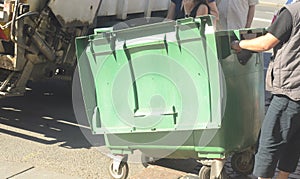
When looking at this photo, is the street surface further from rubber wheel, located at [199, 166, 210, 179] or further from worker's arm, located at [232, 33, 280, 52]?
worker's arm, located at [232, 33, 280, 52]

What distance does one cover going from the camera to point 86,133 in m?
5.82

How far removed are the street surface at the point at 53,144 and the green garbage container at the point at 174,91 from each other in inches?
22.5

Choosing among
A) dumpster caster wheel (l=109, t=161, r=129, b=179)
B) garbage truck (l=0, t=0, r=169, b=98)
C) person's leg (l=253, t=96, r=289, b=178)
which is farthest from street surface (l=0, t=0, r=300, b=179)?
person's leg (l=253, t=96, r=289, b=178)

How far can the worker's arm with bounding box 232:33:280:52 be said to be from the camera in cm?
349

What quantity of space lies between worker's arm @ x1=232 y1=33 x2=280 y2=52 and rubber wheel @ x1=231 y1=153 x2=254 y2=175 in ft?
4.03

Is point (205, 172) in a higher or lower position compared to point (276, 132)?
lower

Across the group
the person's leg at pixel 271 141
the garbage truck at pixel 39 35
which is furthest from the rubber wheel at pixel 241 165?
the garbage truck at pixel 39 35

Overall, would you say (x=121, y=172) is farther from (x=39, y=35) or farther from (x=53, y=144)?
(x=39, y=35)

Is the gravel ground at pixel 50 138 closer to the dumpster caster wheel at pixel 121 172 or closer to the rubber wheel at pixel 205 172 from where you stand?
the dumpster caster wheel at pixel 121 172

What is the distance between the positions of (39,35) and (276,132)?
2.98 meters

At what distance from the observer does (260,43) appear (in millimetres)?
3555

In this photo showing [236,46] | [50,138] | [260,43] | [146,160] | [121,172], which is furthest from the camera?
[50,138]

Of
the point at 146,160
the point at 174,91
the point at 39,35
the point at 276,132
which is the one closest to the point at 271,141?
the point at 276,132

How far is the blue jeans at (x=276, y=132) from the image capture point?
11.7 ft
